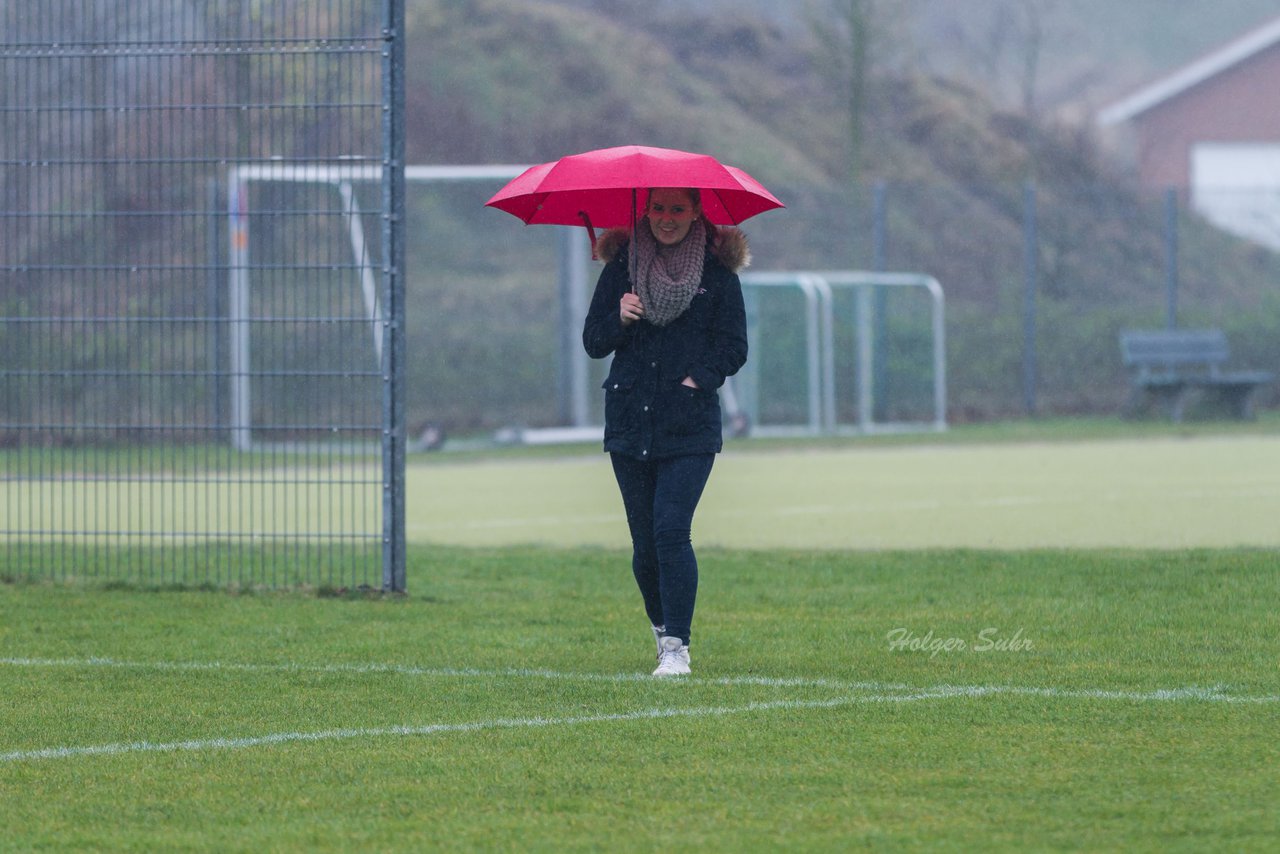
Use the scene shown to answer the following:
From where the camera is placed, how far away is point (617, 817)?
16.4ft

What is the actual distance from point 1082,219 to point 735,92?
52.7 feet

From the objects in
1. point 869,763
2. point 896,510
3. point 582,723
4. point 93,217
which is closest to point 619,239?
point 582,723

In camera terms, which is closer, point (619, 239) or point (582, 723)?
point (582, 723)

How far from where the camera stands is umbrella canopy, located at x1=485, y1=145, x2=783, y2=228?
7.17 metres

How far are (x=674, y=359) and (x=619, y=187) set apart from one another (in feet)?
2.15

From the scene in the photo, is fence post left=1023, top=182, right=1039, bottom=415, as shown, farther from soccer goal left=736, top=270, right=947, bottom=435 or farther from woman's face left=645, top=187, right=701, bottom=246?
woman's face left=645, top=187, right=701, bottom=246

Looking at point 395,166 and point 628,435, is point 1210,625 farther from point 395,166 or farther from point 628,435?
point 395,166

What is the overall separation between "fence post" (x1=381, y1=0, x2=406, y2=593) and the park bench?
56.8ft

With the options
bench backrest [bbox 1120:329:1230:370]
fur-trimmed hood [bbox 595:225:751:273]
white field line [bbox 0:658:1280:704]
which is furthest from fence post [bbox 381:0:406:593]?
bench backrest [bbox 1120:329:1230:370]

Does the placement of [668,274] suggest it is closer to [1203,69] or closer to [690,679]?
[690,679]

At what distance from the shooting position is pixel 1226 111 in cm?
5241

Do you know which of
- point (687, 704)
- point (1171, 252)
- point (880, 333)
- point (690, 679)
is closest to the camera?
point (687, 704)

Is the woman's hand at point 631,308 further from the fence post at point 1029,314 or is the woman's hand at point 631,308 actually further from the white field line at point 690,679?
the fence post at point 1029,314

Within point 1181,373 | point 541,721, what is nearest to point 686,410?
point 541,721
